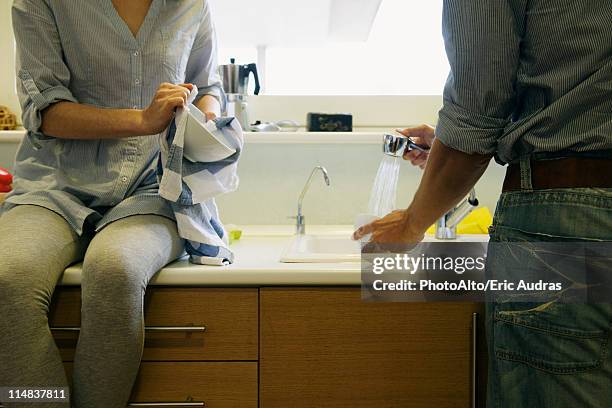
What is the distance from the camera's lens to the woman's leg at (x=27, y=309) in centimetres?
117

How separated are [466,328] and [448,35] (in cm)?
74

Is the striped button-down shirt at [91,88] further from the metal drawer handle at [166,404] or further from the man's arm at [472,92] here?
the man's arm at [472,92]

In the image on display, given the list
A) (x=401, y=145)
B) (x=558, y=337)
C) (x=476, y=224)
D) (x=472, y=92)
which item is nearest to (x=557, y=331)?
(x=558, y=337)

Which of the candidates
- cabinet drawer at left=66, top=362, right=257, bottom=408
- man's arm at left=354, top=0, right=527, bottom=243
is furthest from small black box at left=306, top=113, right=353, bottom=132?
man's arm at left=354, top=0, right=527, bottom=243

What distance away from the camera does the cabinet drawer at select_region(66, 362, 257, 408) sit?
1354 mm

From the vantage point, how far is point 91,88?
1466mm

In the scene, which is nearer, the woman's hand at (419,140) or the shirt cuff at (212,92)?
the woman's hand at (419,140)

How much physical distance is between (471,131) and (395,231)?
233 mm

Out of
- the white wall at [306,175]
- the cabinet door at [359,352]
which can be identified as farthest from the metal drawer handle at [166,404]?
the white wall at [306,175]

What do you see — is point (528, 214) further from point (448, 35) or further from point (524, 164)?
point (448, 35)

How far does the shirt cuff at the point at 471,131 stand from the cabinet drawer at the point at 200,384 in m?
0.73

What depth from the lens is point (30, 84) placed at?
1390mm

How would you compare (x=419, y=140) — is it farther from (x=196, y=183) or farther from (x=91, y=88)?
(x=91, y=88)

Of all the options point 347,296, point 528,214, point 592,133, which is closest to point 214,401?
point 347,296
